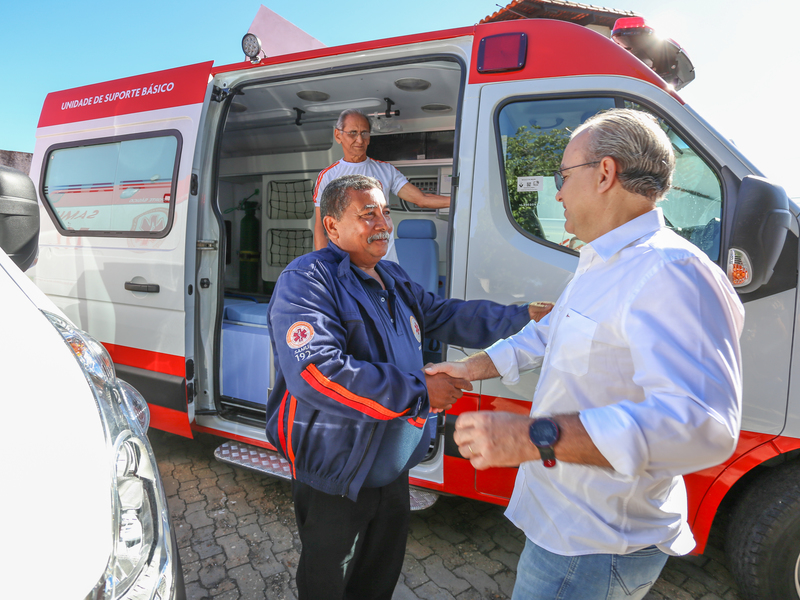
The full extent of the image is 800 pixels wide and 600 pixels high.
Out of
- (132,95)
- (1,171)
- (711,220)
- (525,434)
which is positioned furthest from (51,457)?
(132,95)

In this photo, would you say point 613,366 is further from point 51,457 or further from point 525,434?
point 51,457

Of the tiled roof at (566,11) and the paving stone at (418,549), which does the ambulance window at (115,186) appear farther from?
the paving stone at (418,549)

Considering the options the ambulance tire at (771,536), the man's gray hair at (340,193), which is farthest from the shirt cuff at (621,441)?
the ambulance tire at (771,536)

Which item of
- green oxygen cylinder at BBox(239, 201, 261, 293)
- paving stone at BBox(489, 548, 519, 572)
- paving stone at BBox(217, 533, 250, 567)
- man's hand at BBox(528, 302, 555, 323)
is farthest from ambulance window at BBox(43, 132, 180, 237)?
green oxygen cylinder at BBox(239, 201, 261, 293)

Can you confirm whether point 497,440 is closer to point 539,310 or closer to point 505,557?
point 539,310

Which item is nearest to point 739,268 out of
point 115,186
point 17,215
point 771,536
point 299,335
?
point 771,536

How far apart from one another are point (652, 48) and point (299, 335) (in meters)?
2.02

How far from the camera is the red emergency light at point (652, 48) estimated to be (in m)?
2.00

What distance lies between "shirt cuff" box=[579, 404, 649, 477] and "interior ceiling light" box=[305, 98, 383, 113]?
330cm

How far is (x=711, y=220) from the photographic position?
1.77 metres

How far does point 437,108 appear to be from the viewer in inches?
148

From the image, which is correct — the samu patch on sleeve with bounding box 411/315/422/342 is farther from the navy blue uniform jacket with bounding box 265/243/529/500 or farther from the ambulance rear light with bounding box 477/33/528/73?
the ambulance rear light with bounding box 477/33/528/73

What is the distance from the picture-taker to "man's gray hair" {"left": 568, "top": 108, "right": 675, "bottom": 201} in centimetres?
96

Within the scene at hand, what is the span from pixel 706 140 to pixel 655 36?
0.60 meters
